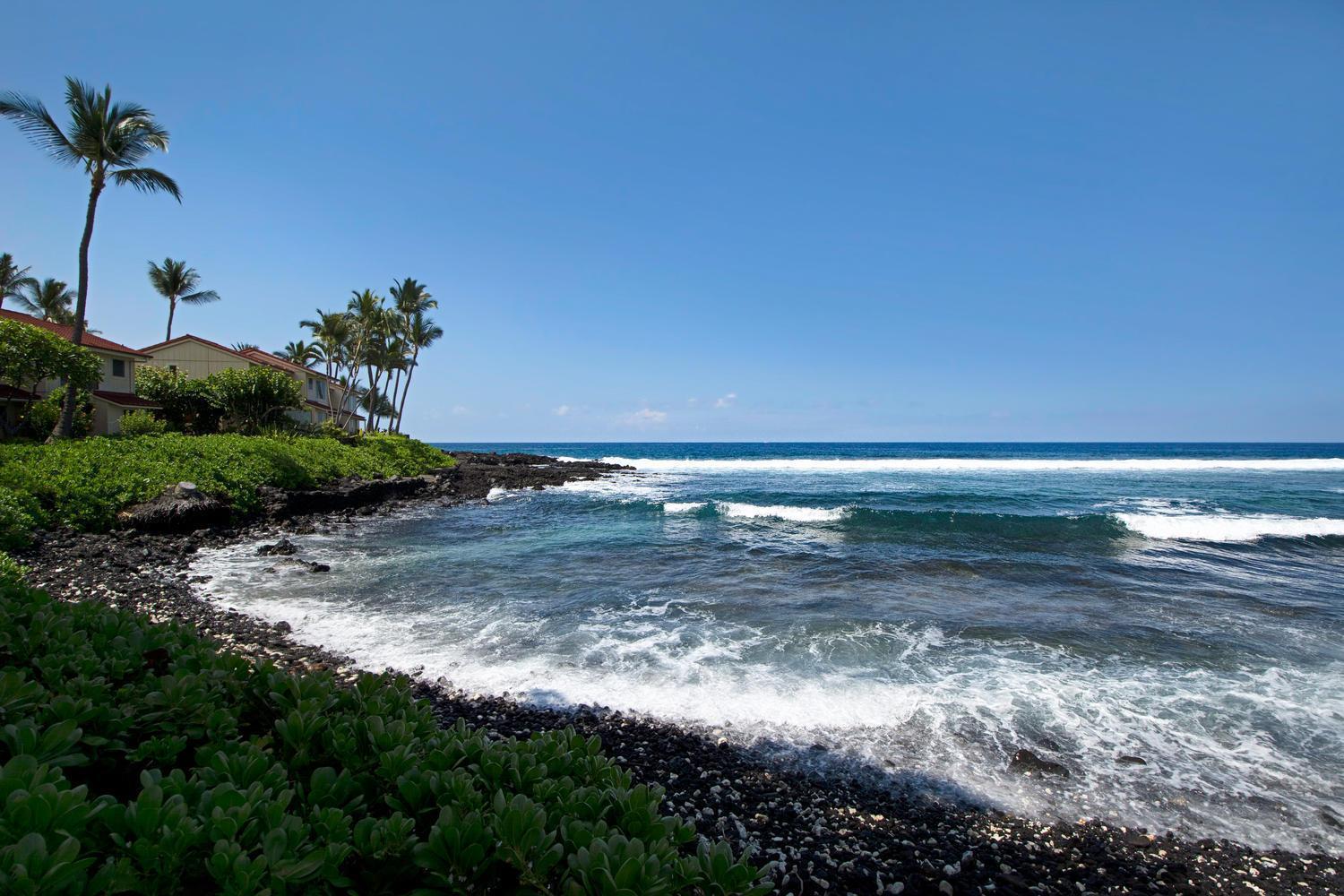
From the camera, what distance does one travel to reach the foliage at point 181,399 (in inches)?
1244

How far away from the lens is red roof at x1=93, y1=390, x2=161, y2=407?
100 feet

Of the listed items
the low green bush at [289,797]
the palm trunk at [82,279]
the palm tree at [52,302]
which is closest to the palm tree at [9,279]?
the palm tree at [52,302]

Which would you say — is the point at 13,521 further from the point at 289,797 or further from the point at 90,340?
the point at 90,340

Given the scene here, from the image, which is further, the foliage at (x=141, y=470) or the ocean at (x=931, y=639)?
the foliage at (x=141, y=470)

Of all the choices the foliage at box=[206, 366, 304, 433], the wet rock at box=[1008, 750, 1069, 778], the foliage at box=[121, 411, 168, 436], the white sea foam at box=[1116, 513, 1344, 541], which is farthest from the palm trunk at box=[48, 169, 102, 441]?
the white sea foam at box=[1116, 513, 1344, 541]

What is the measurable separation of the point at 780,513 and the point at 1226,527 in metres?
16.2

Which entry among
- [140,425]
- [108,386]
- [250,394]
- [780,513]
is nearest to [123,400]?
[108,386]

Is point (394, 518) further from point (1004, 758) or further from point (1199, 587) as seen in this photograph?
point (1199, 587)

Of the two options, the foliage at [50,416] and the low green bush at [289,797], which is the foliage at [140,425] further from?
the low green bush at [289,797]

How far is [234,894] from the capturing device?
156 centimetres

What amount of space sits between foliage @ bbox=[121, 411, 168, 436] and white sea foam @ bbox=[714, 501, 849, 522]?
1068 inches

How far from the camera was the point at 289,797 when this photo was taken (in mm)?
1890

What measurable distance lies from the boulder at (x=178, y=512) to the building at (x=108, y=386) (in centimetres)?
1760

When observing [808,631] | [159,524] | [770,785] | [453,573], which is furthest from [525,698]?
[159,524]
